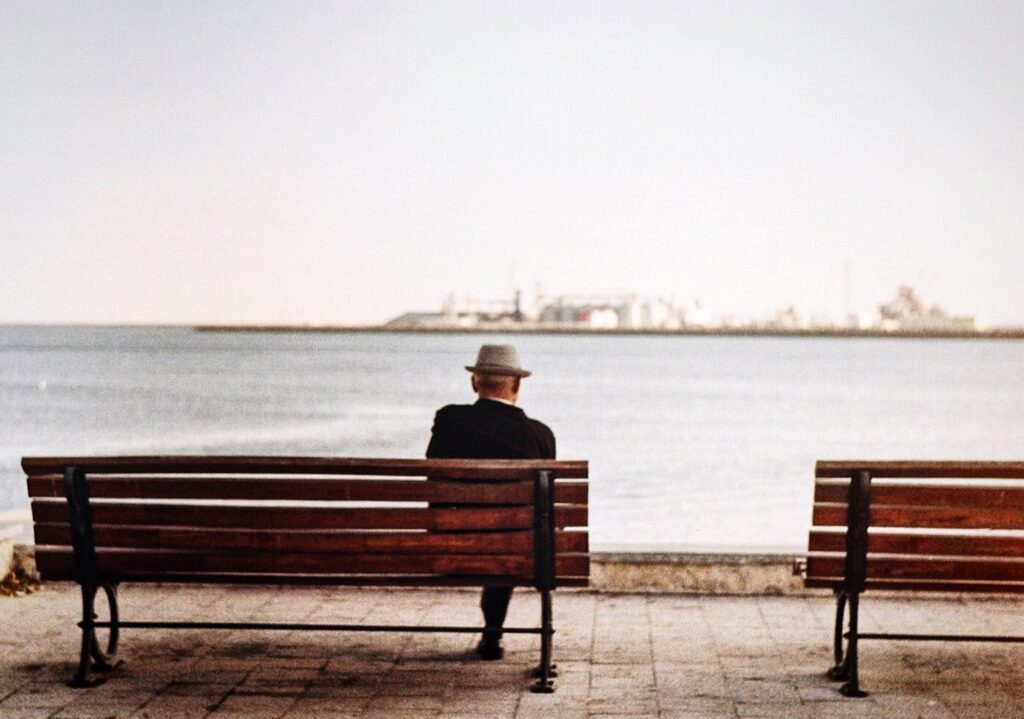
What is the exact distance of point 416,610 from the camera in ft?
21.4

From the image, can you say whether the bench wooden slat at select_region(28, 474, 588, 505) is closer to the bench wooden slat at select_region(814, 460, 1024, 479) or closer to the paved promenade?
the paved promenade

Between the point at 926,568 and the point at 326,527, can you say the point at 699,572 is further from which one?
the point at 326,527

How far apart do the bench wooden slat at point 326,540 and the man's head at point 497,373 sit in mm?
841

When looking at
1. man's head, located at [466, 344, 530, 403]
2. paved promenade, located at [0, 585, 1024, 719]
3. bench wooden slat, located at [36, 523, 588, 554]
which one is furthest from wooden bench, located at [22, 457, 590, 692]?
man's head, located at [466, 344, 530, 403]

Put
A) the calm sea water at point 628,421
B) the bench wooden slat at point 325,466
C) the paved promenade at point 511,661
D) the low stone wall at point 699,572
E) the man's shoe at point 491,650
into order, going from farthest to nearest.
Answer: the calm sea water at point 628,421 < the low stone wall at point 699,572 < the man's shoe at point 491,650 < the bench wooden slat at point 325,466 < the paved promenade at point 511,661

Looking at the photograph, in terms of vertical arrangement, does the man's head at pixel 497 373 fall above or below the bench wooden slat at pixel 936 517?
above

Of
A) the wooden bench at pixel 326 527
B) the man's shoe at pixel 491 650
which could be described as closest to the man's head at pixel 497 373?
the wooden bench at pixel 326 527

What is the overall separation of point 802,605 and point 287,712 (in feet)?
9.61

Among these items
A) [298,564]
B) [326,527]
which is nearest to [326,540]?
[326,527]

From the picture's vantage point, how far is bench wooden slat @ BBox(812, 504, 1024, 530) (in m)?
5.09

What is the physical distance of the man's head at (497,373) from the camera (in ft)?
18.7

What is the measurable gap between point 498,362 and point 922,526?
73.9 inches

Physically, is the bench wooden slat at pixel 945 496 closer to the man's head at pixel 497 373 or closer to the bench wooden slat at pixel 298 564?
the bench wooden slat at pixel 298 564

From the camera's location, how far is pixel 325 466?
5.00 m
